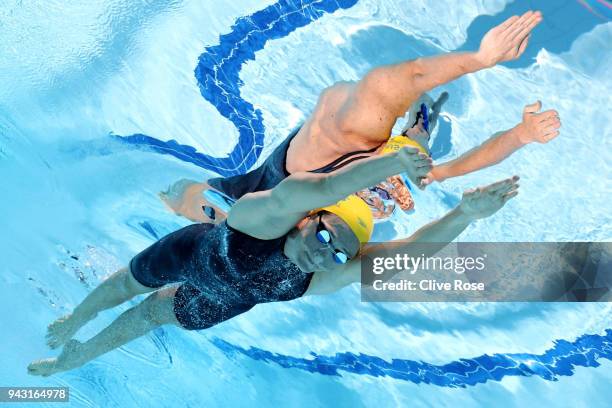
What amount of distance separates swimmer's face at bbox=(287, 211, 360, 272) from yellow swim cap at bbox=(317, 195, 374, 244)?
4 cm

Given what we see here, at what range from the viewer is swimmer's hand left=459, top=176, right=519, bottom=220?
3.18 m

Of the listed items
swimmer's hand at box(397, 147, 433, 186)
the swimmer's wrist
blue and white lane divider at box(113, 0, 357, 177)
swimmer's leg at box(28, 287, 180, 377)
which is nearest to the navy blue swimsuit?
swimmer's leg at box(28, 287, 180, 377)

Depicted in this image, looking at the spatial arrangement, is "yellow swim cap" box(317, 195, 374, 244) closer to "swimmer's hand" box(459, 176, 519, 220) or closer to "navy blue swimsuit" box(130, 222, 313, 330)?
"navy blue swimsuit" box(130, 222, 313, 330)

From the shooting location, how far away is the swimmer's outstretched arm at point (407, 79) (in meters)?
3.54

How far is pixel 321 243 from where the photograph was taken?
151 inches

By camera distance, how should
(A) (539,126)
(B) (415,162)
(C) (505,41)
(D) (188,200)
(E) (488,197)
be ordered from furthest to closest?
(D) (188,200), (A) (539,126), (C) (505,41), (E) (488,197), (B) (415,162)

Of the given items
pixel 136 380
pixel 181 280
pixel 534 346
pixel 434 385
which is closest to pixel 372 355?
pixel 434 385

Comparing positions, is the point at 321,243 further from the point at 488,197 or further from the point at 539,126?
the point at 539,126

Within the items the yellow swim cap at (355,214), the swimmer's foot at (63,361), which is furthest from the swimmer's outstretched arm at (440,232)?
the swimmer's foot at (63,361)

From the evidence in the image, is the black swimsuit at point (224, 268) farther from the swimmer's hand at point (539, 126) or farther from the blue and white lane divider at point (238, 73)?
the blue and white lane divider at point (238, 73)

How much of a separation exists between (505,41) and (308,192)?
1.38 meters

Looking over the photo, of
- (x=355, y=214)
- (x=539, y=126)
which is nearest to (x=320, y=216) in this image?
(x=355, y=214)

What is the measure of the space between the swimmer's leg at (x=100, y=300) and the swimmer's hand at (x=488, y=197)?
2882mm

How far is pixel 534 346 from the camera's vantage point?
7617 millimetres
